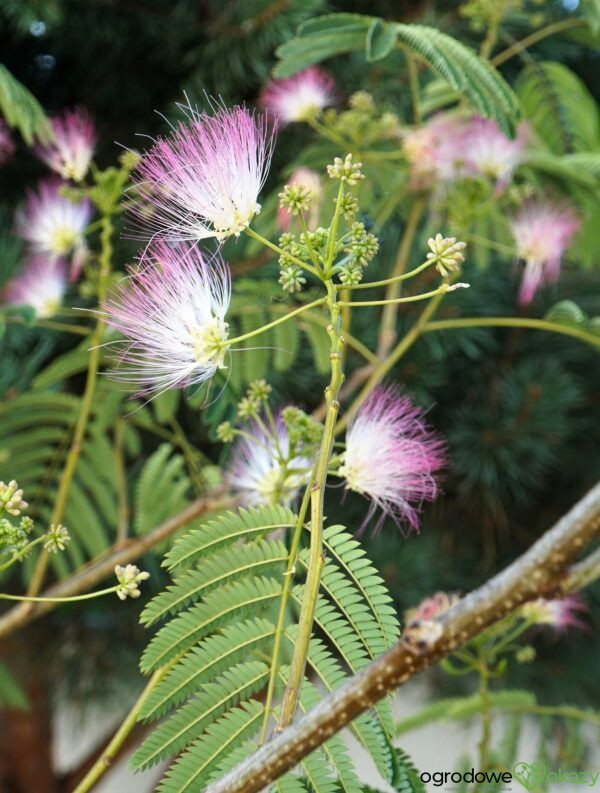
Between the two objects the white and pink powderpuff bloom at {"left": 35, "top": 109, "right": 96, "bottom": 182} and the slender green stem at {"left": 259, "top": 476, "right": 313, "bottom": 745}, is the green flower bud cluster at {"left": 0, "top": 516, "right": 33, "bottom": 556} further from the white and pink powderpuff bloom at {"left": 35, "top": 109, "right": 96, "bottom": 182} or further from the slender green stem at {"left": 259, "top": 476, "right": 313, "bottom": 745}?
the white and pink powderpuff bloom at {"left": 35, "top": 109, "right": 96, "bottom": 182}

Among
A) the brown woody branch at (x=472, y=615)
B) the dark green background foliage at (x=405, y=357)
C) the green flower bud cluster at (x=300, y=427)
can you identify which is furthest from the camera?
the dark green background foliage at (x=405, y=357)

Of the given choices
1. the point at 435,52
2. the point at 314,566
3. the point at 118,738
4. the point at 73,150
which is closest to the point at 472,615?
the point at 314,566

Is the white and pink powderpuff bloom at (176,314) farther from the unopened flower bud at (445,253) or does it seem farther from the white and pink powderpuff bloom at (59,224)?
the white and pink powderpuff bloom at (59,224)

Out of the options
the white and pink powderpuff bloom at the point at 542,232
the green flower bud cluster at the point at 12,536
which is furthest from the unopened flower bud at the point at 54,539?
the white and pink powderpuff bloom at the point at 542,232

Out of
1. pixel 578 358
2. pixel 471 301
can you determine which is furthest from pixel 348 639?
pixel 578 358

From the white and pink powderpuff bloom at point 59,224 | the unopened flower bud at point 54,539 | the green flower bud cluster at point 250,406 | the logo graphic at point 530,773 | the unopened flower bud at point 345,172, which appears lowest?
the logo graphic at point 530,773

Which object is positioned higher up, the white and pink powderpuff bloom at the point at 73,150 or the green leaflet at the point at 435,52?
the white and pink powderpuff bloom at the point at 73,150

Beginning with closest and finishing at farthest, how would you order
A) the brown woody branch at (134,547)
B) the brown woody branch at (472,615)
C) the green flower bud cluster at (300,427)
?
the brown woody branch at (472,615), the green flower bud cluster at (300,427), the brown woody branch at (134,547)
